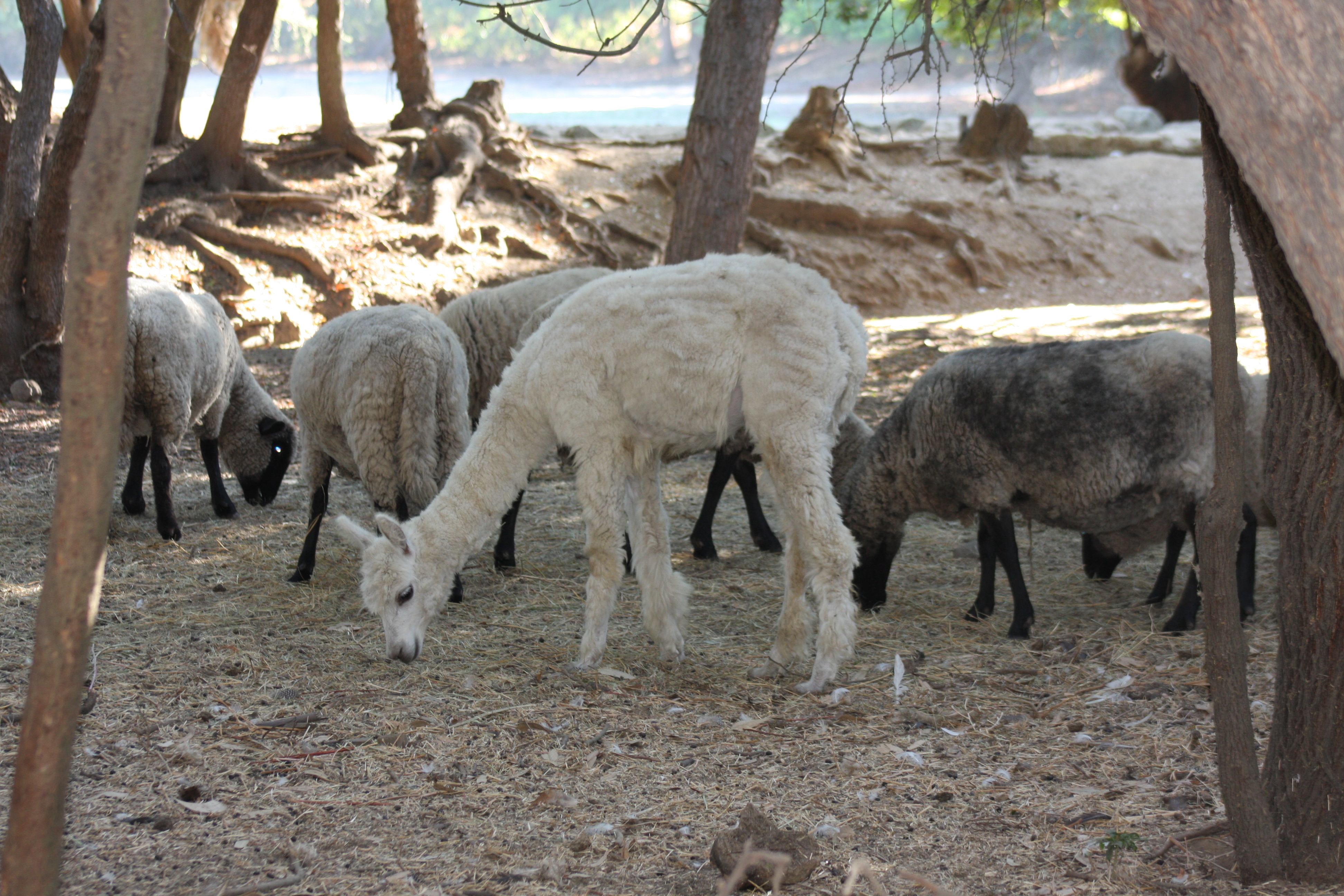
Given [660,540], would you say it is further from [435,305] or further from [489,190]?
[489,190]

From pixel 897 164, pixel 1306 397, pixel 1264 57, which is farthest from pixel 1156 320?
pixel 1264 57

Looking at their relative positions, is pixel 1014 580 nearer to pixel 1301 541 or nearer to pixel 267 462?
pixel 1301 541

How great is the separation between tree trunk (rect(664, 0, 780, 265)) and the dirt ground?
227 cm

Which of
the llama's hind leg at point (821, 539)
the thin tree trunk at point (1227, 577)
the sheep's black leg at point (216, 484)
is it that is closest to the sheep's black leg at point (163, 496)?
the sheep's black leg at point (216, 484)

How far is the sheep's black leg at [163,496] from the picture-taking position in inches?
269

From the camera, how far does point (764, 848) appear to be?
9.65ft

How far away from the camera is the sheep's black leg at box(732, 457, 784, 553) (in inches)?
271

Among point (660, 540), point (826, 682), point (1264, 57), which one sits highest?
point (1264, 57)

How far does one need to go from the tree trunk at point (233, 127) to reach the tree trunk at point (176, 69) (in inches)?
21.3

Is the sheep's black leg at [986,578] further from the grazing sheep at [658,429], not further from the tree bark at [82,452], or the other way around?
the tree bark at [82,452]

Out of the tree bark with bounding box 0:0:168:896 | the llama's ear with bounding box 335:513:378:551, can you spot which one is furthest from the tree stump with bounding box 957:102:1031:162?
the tree bark with bounding box 0:0:168:896

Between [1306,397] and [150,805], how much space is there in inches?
146

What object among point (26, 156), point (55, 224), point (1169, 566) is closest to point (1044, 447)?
point (1169, 566)

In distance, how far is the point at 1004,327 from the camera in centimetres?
1387
